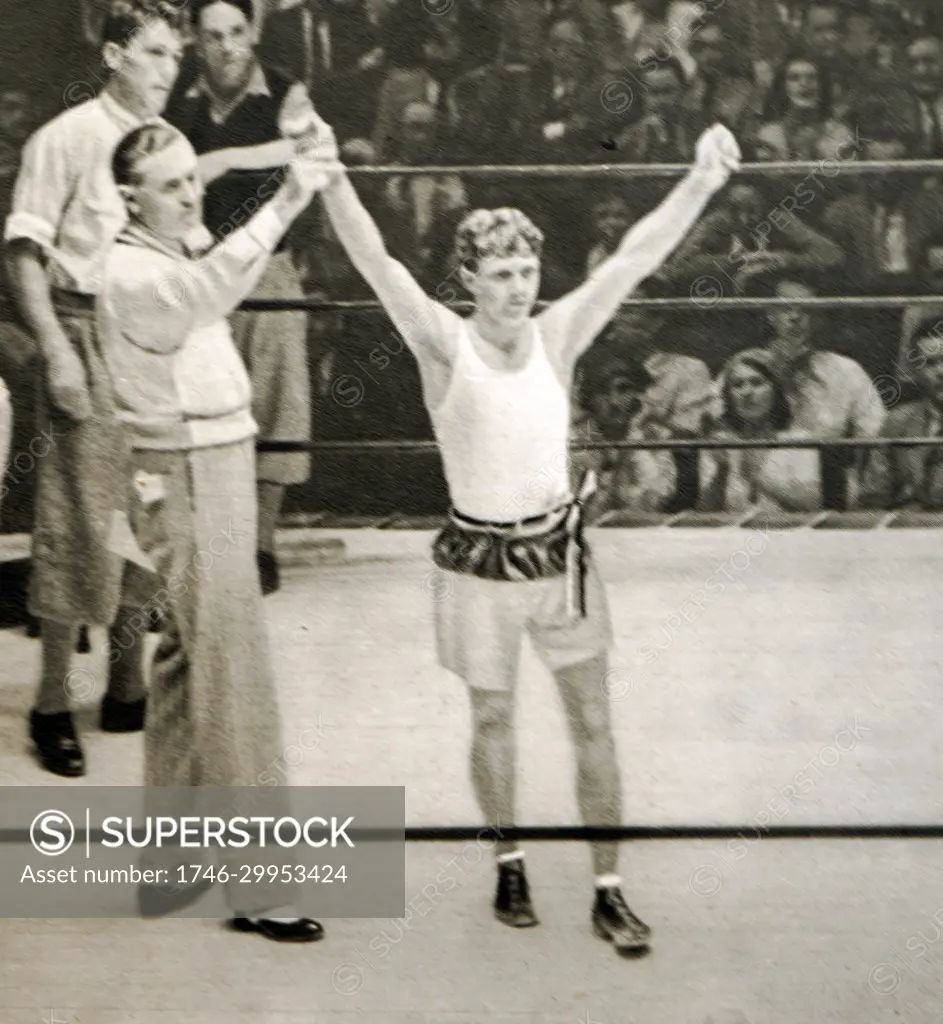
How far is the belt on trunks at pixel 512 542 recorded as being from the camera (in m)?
2.59

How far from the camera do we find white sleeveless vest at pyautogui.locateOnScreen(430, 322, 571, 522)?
258cm

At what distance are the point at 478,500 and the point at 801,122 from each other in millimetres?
1028

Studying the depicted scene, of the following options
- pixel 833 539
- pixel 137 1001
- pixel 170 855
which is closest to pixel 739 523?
pixel 833 539

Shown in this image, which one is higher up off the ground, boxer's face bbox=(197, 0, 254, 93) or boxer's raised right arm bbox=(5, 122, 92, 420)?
boxer's face bbox=(197, 0, 254, 93)

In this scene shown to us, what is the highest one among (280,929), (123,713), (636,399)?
(636,399)

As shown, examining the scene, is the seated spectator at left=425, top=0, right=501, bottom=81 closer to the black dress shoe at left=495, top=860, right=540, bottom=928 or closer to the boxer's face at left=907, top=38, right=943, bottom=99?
the boxer's face at left=907, top=38, right=943, bottom=99

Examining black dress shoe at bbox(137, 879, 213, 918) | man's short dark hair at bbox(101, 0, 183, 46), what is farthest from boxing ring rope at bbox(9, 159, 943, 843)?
man's short dark hair at bbox(101, 0, 183, 46)

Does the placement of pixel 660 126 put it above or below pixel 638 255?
above

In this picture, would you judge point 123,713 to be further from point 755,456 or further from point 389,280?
point 755,456

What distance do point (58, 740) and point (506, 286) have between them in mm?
1338

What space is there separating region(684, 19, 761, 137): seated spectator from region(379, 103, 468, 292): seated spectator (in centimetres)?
52

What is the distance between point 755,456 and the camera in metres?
2.61

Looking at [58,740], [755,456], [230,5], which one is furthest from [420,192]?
[58,740]

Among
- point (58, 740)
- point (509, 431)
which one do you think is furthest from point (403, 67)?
point (58, 740)
